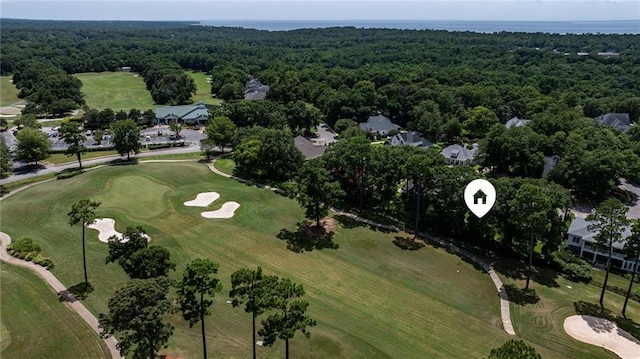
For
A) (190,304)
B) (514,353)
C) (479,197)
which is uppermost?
(514,353)

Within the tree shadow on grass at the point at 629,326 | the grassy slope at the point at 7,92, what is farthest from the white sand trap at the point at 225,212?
the grassy slope at the point at 7,92

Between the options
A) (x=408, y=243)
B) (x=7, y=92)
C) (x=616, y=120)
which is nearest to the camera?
(x=408, y=243)

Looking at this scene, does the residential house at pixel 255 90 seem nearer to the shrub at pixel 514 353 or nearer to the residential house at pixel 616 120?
the residential house at pixel 616 120

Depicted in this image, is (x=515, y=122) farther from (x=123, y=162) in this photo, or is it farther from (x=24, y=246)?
(x=24, y=246)

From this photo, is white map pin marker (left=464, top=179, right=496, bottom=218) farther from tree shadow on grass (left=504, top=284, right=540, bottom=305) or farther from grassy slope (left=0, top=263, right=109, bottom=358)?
grassy slope (left=0, top=263, right=109, bottom=358)

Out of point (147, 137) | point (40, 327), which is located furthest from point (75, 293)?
point (147, 137)

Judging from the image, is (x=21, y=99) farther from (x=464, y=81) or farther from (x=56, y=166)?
(x=464, y=81)

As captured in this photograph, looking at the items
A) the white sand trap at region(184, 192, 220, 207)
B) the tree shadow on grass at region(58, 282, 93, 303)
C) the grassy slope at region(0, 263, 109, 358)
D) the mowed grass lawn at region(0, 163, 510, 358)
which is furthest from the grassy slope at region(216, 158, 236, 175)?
the grassy slope at region(0, 263, 109, 358)
